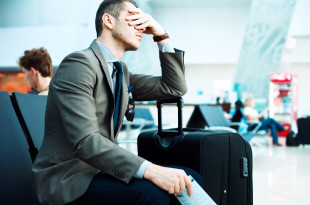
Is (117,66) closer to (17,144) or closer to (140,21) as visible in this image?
(140,21)

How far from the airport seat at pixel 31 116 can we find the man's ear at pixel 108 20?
56 cm

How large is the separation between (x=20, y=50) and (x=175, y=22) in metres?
6.50

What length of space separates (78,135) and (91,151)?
58 mm

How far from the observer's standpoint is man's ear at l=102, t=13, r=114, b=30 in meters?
1.19

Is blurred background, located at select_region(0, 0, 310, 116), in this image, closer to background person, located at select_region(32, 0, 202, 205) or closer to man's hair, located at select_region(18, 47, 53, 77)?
man's hair, located at select_region(18, 47, 53, 77)

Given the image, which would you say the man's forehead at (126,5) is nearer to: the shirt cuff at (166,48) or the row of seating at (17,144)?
the shirt cuff at (166,48)

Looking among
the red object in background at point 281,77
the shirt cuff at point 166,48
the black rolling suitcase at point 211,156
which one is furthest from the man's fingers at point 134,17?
the red object in background at point 281,77

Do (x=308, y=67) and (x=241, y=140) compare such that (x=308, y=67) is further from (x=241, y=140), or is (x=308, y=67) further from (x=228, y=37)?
(x=241, y=140)

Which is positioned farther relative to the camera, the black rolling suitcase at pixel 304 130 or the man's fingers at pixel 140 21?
the black rolling suitcase at pixel 304 130

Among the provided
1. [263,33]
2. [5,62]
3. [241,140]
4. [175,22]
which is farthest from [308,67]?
[241,140]

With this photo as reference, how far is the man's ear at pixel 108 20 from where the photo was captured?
1.19 m

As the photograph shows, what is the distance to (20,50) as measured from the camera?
10.9 metres

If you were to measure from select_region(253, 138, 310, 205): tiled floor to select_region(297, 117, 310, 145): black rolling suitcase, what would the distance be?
2.28m

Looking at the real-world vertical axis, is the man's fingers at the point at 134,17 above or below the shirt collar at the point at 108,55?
above
